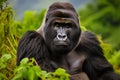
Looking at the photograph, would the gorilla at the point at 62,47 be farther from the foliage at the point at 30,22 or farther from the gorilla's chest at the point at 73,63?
the foliage at the point at 30,22

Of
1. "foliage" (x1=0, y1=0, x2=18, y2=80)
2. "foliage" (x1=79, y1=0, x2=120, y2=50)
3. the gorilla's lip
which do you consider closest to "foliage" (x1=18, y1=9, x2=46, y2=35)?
"foliage" (x1=0, y1=0, x2=18, y2=80)

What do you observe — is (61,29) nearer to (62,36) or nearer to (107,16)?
(62,36)

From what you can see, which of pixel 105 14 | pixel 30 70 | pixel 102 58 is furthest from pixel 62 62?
pixel 105 14

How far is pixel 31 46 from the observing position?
7.76 meters

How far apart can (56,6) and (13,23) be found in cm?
113

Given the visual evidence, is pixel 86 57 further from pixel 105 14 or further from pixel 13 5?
pixel 105 14

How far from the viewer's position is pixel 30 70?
6180mm

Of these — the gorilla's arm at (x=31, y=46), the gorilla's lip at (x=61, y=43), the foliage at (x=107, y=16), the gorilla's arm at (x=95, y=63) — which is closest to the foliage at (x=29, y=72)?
the gorilla's lip at (x=61, y=43)

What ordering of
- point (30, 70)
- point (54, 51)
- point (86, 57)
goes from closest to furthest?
point (30, 70)
point (54, 51)
point (86, 57)

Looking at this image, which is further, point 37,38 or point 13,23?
point 13,23

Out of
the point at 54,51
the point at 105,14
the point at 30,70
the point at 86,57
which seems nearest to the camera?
the point at 30,70

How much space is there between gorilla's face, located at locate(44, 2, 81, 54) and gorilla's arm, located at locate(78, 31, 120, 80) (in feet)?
1.97

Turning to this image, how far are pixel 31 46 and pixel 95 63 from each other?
98 cm

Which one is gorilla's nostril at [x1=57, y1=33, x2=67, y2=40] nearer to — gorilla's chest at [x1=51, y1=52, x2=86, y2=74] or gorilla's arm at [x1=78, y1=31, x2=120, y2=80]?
gorilla's chest at [x1=51, y1=52, x2=86, y2=74]
